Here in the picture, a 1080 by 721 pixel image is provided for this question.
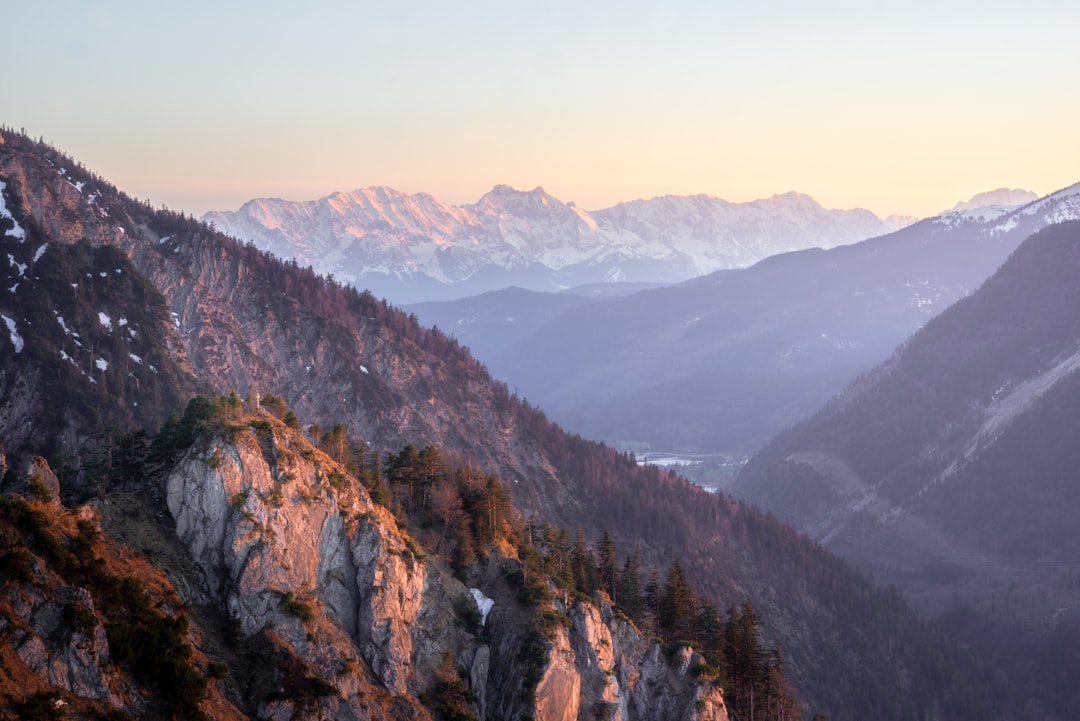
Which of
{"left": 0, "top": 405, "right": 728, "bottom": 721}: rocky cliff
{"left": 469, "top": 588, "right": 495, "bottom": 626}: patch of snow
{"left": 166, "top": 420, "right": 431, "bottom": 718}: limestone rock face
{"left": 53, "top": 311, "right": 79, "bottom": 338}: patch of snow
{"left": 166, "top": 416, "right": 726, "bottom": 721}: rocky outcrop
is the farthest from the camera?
Result: {"left": 53, "top": 311, "right": 79, "bottom": 338}: patch of snow

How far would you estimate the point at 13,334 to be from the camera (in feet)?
416

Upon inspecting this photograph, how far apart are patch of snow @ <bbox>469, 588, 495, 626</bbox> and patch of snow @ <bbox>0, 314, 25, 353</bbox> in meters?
79.7

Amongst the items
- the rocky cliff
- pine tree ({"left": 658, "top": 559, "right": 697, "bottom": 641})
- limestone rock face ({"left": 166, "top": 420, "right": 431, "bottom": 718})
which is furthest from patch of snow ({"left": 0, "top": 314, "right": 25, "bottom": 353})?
pine tree ({"left": 658, "top": 559, "right": 697, "bottom": 641})

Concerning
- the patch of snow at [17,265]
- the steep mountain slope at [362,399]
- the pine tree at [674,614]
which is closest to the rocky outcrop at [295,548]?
the pine tree at [674,614]

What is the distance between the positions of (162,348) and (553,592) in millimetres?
86758

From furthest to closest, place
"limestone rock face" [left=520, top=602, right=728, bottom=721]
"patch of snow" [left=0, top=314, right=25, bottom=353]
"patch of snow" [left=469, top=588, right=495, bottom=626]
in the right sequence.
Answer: "patch of snow" [left=0, top=314, right=25, bottom=353] → "patch of snow" [left=469, top=588, right=495, bottom=626] → "limestone rock face" [left=520, top=602, right=728, bottom=721]

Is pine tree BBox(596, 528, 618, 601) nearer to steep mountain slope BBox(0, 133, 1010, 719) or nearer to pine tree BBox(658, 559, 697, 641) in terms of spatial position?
pine tree BBox(658, 559, 697, 641)

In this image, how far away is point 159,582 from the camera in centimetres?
5747

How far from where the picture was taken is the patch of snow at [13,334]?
125m

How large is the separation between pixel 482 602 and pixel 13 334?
8449 cm

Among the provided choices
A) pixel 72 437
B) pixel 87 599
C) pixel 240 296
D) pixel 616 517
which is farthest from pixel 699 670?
pixel 240 296

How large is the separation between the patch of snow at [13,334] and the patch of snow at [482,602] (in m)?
79.7

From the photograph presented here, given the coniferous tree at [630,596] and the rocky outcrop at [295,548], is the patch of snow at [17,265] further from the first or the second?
the coniferous tree at [630,596]

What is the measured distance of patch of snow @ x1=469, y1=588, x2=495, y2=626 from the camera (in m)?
78.0
